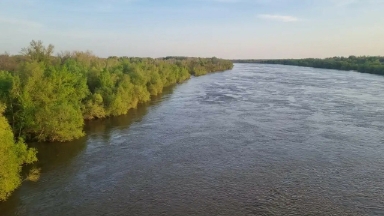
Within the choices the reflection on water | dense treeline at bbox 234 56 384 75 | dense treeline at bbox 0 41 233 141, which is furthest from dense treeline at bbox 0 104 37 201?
dense treeline at bbox 234 56 384 75

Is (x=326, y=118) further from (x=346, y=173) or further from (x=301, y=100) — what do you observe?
(x=346, y=173)

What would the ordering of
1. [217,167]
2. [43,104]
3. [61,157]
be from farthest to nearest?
[43,104] → [61,157] → [217,167]

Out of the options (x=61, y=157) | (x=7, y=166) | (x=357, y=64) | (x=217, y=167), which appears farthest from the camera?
(x=357, y=64)

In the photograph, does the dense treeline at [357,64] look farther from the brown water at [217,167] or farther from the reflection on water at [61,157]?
the reflection on water at [61,157]

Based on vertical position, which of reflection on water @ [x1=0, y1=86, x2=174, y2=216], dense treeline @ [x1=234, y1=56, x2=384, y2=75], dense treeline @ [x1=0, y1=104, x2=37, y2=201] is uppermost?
dense treeline @ [x1=234, y1=56, x2=384, y2=75]

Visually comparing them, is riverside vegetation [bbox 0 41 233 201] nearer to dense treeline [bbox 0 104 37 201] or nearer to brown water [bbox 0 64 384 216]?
dense treeline [bbox 0 104 37 201]

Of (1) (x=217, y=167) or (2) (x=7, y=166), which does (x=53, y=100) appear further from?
(1) (x=217, y=167)

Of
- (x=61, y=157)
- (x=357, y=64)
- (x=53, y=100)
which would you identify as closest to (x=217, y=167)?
(x=61, y=157)

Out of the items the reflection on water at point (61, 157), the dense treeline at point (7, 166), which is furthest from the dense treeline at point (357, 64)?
the dense treeline at point (7, 166)
